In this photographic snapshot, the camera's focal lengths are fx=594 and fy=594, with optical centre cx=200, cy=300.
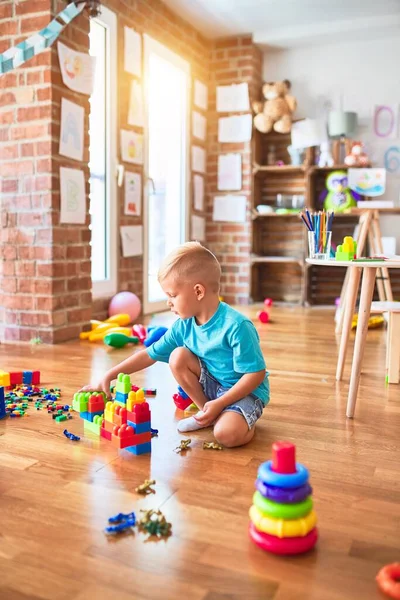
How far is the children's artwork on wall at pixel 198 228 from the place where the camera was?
5041 mm

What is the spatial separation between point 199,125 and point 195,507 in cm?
432

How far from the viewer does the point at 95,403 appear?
1707mm

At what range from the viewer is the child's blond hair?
5.18 ft

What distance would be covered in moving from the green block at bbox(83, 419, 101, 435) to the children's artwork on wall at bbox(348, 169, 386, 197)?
3.73 m

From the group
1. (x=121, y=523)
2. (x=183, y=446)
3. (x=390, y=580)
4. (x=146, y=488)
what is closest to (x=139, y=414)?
(x=183, y=446)

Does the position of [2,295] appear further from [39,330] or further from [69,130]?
[69,130]

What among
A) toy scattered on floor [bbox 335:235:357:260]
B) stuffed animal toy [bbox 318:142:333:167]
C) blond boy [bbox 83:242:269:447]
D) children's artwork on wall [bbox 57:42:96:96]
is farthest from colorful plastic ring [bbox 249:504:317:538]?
stuffed animal toy [bbox 318:142:333:167]

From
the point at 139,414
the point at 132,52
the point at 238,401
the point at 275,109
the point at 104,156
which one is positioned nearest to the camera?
the point at 139,414

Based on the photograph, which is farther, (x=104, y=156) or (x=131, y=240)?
(x=131, y=240)

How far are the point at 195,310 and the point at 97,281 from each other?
2.23 m

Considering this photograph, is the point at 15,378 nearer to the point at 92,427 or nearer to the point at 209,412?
the point at 92,427

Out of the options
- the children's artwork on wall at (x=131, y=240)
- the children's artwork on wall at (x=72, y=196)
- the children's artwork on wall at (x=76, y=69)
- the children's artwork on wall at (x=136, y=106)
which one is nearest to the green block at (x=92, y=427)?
the children's artwork on wall at (x=72, y=196)

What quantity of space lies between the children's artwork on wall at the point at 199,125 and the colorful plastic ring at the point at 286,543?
14.2 ft

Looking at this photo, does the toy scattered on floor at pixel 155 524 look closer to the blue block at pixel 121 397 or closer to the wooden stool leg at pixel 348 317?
the blue block at pixel 121 397
